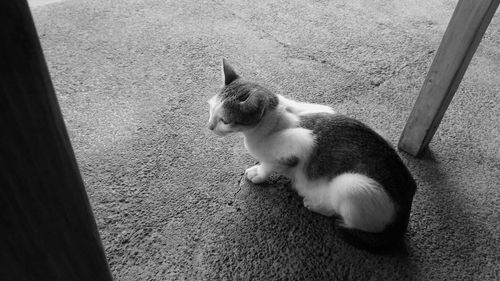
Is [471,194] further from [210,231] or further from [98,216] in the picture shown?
[98,216]

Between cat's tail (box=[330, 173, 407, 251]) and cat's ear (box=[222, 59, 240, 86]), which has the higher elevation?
cat's ear (box=[222, 59, 240, 86])

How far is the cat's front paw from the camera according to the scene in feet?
4.18

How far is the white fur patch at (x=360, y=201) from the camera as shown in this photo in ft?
3.28

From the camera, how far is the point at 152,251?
112cm

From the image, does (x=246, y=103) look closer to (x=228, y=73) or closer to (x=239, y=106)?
(x=239, y=106)

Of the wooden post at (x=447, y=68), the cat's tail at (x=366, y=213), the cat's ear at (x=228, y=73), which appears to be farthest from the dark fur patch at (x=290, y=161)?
the wooden post at (x=447, y=68)

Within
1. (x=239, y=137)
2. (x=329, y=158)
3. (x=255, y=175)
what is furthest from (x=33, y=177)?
(x=239, y=137)

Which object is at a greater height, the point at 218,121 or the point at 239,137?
the point at 218,121

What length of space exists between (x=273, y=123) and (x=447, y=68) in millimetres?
565

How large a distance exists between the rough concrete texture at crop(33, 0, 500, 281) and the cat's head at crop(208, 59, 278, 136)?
0.88 ft

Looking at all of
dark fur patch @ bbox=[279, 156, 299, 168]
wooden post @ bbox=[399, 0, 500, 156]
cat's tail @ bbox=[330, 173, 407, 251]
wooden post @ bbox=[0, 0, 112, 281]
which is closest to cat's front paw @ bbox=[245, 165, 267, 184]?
dark fur patch @ bbox=[279, 156, 299, 168]

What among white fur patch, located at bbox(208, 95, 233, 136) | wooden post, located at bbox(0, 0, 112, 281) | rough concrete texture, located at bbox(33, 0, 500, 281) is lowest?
rough concrete texture, located at bbox(33, 0, 500, 281)

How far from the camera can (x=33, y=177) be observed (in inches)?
15.0

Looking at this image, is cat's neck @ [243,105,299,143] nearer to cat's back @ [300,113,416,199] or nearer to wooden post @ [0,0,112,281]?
cat's back @ [300,113,416,199]
